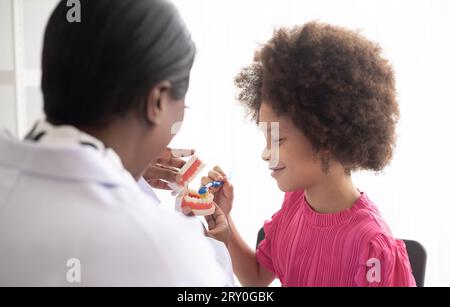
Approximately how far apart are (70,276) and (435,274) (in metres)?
1.59

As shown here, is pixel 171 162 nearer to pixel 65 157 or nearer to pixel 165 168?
pixel 165 168

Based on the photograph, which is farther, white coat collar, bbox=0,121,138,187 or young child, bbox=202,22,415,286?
young child, bbox=202,22,415,286

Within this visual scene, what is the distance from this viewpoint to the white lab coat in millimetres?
484

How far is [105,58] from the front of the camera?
53 centimetres

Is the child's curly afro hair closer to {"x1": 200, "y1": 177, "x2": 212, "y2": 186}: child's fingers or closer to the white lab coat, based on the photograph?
{"x1": 200, "y1": 177, "x2": 212, "y2": 186}: child's fingers

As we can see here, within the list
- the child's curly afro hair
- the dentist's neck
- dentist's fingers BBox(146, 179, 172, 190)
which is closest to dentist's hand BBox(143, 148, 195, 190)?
dentist's fingers BBox(146, 179, 172, 190)

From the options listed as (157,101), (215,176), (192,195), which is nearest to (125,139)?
(157,101)

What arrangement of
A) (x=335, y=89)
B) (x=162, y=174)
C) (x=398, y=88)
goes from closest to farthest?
(x=335, y=89) → (x=162, y=174) → (x=398, y=88)

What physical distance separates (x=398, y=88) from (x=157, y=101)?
122 cm

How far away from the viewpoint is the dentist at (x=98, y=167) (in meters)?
0.49

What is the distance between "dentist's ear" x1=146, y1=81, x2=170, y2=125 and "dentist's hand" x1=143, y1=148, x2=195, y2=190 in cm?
43

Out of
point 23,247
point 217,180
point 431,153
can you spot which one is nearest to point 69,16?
point 23,247

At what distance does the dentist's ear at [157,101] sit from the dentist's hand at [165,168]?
0.43 m
